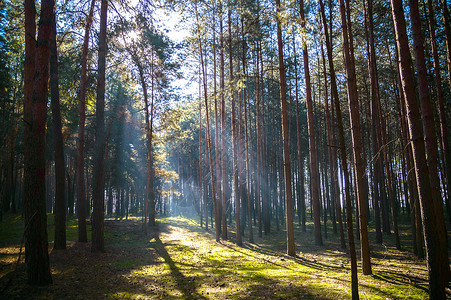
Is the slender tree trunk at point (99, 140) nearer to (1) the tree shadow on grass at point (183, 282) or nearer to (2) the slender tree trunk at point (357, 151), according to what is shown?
(1) the tree shadow on grass at point (183, 282)

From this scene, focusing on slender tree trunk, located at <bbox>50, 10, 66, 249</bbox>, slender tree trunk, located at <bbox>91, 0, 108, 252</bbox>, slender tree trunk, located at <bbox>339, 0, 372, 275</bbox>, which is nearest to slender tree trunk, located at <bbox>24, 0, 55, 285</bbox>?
slender tree trunk, located at <bbox>50, 10, 66, 249</bbox>

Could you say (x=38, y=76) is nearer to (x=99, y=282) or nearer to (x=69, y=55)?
(x=99, y=282)

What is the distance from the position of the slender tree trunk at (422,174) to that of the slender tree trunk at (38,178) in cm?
745

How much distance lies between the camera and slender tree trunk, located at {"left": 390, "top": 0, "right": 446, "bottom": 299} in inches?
173

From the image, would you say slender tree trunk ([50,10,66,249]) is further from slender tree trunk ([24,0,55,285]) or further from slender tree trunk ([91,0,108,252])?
slender tree trunk ([24,0,55,285])

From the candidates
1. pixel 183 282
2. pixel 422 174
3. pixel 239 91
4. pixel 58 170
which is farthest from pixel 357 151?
pixel 58 170

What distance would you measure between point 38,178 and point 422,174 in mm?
7685

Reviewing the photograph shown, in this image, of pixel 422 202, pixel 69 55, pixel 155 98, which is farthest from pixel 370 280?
pixel 155 98

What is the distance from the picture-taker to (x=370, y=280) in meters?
6.61

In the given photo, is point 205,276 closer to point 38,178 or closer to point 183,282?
point 183,282

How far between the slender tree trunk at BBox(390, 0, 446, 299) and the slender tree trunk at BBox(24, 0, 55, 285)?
7.45 meters

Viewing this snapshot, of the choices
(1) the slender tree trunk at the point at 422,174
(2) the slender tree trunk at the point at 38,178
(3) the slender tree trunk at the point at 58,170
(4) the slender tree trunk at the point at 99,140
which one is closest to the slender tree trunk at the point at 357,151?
(1) the slender tree trunk at the point at 422,174

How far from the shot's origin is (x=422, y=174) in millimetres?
4629

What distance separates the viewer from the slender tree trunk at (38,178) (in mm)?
5664
